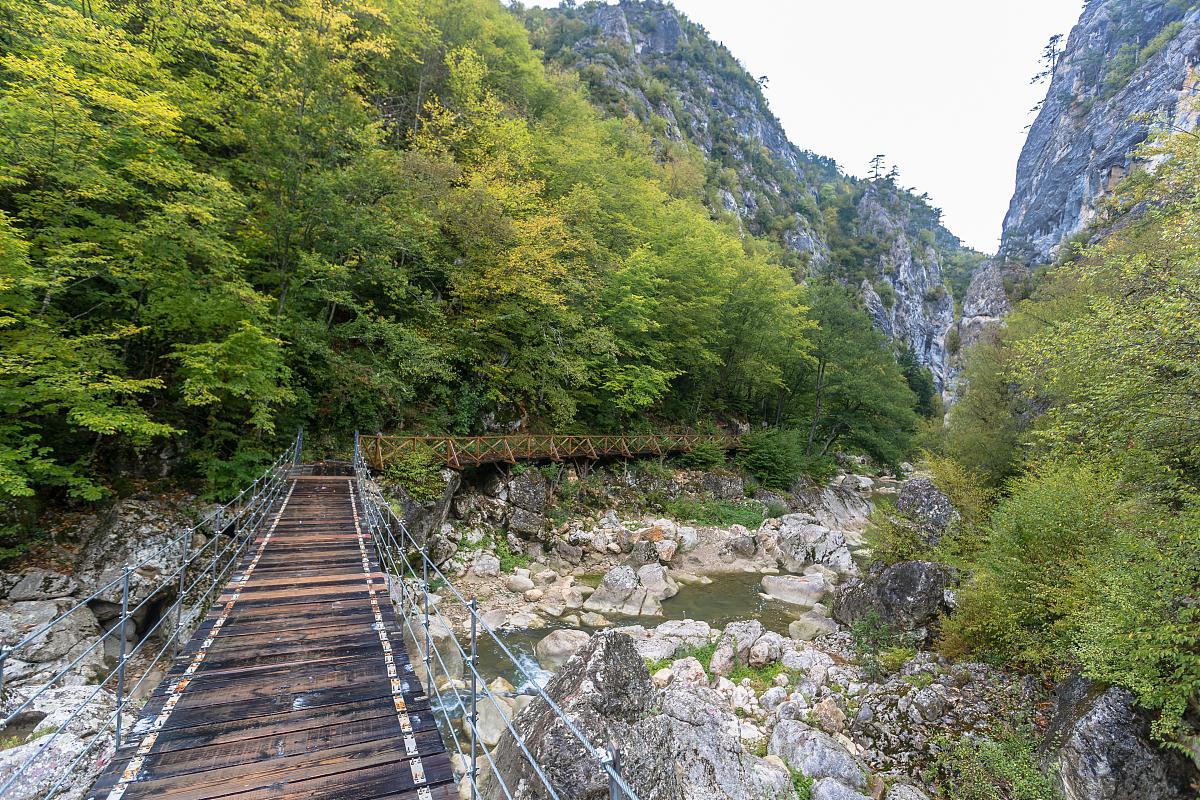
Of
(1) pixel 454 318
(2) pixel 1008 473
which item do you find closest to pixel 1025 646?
(2) pixel 1008 473

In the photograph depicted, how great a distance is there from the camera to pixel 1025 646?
7.21 meters

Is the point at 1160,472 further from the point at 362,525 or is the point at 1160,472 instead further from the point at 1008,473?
Answer: the point at 362,525

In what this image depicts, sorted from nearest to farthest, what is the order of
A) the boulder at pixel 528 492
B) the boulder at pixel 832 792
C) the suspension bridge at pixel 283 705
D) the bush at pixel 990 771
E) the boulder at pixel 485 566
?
the suspension bridge at pixel 283 705
the bush at pixel 990 771
the boulder at pixel 832 792
the boulder at pixel 485 566
the boulder at pixel 528 492

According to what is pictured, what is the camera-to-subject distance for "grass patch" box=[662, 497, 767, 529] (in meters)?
17.7

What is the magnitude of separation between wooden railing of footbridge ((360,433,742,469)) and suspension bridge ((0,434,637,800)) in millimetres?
5180

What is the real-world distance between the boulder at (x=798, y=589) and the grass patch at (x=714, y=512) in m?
4.26

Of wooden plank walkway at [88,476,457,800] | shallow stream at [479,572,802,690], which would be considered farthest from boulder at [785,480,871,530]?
wooden plank walkway at [88,476,457,800]

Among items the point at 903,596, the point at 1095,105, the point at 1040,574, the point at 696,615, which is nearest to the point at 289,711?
the point at 696,615

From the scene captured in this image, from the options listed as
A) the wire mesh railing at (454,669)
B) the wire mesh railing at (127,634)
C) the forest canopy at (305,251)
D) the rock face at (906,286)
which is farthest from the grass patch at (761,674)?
the rock face at (906,286)

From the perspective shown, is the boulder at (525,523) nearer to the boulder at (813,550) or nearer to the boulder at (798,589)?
the boulder at (798,589)

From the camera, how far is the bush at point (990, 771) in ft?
17.8

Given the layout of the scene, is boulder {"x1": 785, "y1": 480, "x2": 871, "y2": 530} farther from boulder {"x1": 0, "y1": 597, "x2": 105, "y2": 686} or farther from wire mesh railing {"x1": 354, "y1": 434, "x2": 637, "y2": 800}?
boulder {"x1": 0, "y1": 597, "x2": 105, "y2": 686}

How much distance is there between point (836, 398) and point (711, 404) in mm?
8743

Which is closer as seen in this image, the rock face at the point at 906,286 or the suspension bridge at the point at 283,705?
the suspension bridge at the point at 283,705
